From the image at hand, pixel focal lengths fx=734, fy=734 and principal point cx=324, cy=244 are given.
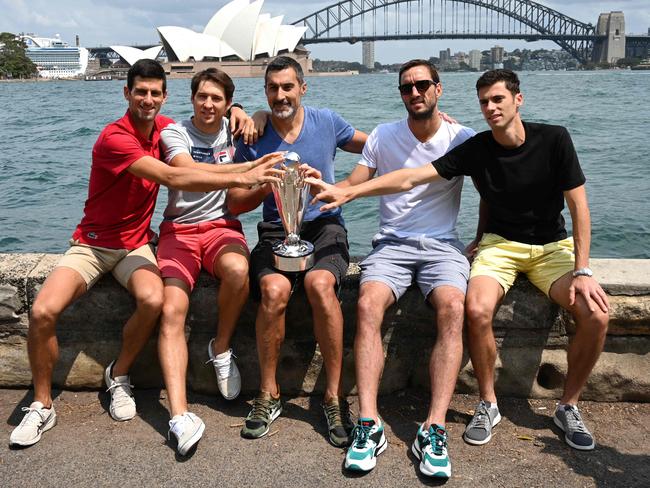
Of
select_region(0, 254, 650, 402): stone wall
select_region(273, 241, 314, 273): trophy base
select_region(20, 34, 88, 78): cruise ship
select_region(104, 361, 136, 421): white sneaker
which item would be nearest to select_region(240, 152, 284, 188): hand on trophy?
select_region(273, 241, 314, 273): trophy base

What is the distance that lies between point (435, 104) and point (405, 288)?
84 centimetres

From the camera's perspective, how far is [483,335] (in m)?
2.75

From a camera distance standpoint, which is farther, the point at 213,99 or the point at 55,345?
the point at 213,99

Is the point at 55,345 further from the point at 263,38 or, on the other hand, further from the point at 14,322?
the point at 263,38

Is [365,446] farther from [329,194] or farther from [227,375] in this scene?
[329,194]

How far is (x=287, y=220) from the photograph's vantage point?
3004mm

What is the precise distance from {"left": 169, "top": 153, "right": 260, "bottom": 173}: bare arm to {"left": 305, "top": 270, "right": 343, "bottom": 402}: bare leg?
0.54m

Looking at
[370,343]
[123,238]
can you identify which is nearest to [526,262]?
[370,343]

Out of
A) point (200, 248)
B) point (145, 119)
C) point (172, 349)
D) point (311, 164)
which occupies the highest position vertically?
point (145, 119)

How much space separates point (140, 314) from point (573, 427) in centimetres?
169

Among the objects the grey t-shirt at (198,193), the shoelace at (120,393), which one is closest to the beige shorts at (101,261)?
the grey t-shirt at (198,193)

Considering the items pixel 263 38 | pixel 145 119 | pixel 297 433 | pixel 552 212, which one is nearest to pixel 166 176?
pixel 145 119

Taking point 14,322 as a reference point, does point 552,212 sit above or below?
above

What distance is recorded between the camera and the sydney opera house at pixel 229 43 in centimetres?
6238
